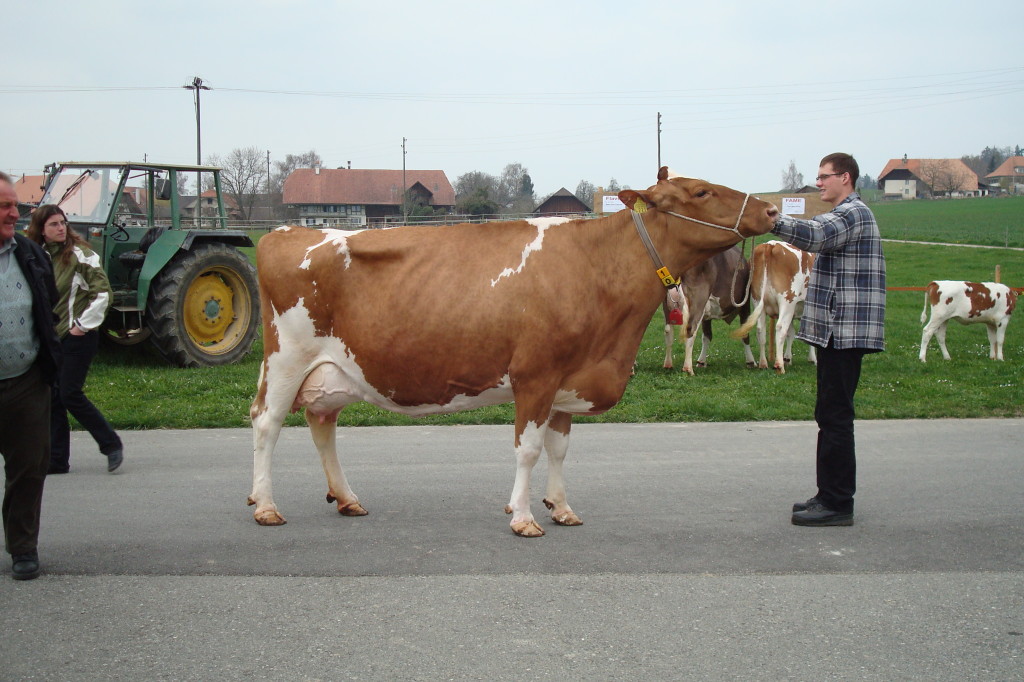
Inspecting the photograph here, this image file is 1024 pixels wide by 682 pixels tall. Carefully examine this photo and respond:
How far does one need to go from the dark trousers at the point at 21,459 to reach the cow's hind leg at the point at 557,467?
2.74 metres

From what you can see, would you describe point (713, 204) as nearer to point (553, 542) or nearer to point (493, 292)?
point (493, 292)

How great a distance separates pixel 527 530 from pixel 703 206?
2087 millimetres

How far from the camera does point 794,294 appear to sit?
12320 millimetres

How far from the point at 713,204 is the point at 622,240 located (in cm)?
55

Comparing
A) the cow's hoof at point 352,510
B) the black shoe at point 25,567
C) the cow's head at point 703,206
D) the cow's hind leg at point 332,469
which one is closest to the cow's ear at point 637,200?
the cow's head at point 703,206

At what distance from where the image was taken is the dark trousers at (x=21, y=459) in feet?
14.7

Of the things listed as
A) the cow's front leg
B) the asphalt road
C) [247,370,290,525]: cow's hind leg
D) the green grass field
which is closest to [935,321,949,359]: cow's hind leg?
the green grass field

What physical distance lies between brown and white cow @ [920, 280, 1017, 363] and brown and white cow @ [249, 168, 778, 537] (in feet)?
29.9

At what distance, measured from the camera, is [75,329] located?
6.53m

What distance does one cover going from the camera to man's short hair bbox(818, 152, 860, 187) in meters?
5.34

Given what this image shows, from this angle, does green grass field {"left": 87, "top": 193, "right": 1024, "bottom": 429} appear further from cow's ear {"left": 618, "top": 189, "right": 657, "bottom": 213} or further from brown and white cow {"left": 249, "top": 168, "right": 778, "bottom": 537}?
cow's ear {"left": 618, "top": 189, "right": 657, "bottom": 213}

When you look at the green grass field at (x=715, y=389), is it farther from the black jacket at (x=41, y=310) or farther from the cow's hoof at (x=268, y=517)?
the black jacket at (x=41, y=310)

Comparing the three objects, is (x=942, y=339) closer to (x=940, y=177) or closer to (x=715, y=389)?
(x=715, y=389)

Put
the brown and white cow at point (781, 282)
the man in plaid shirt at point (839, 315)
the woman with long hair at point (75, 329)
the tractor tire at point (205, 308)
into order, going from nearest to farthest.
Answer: the man in plaid shirt at point (839, 315) < the woman with long hair at point (75, 329) < the tractor tire at point (205, 308) < the brown and white cow at point (781, 282)
